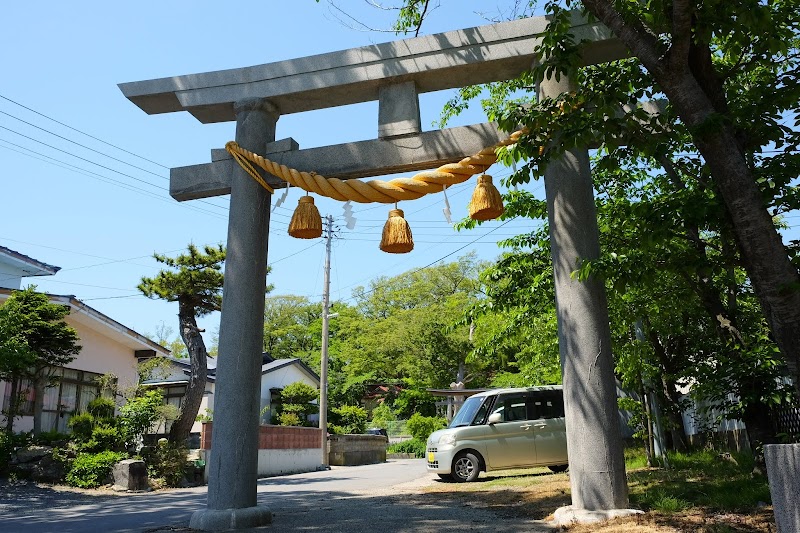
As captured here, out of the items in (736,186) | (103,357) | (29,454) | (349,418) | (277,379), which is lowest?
(29,454)

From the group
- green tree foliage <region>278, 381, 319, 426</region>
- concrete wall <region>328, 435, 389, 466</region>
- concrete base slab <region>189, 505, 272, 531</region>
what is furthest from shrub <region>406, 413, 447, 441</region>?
concrete base slab <region>189, 505, 272, 531</region>

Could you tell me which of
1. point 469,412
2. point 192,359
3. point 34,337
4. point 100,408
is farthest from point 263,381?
point 469,412

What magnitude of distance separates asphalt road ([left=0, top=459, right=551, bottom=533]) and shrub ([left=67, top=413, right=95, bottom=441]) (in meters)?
1.56

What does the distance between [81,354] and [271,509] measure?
1373cm

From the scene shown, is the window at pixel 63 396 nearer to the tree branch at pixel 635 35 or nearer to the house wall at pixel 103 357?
the house wall at pixel 103 357

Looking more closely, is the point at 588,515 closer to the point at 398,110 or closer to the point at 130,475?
the point at 398,110

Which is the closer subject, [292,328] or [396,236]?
[396,236]

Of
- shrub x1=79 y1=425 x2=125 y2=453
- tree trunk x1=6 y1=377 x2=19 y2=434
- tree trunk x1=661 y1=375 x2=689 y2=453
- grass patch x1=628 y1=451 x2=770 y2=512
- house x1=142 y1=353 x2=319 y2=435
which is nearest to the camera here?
grass patch x1=628 y1=451 x2=770 y2=512

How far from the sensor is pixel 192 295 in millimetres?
14617

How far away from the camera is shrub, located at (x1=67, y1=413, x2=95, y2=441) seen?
43.8ft

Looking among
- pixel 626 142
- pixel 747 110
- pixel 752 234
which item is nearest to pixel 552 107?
pixel 626 142

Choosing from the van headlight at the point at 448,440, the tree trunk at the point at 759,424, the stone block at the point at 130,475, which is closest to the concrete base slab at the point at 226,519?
the tree trunk at the point at 759,424

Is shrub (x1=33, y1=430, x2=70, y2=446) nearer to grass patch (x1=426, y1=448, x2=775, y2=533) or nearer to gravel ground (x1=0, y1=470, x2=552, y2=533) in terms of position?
gravel ground (x1=0, y1=470, x2=552, y2=533)

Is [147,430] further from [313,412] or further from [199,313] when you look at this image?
[313,412]
